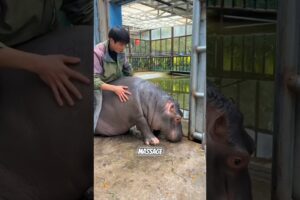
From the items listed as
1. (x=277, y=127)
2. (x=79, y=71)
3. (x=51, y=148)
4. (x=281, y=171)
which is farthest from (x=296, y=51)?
(x=51, y=148)

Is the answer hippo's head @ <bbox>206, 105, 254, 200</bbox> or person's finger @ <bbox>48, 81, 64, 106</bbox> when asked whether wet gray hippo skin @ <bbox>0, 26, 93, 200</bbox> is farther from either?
hippo's head @ <bbox>206, 105, 254, 200</bbox>

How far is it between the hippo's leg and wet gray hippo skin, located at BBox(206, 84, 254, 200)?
20 centimetres

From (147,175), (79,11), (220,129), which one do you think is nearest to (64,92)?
(79,11)

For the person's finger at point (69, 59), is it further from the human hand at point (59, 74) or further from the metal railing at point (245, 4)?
the metal railing at point (245, 4)

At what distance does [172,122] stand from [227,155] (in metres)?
0.24

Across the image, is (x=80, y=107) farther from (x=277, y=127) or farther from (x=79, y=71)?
(x=277, y=127)

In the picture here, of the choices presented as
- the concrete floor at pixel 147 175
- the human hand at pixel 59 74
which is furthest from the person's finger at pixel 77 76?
the concrete floor at pixel 147 175

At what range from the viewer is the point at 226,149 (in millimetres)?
879

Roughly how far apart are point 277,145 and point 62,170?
73cm

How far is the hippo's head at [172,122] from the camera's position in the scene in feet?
3.20

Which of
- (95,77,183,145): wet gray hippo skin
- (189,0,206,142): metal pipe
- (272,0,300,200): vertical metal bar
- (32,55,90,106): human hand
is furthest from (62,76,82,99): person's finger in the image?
(272,0,300,200): vertical metal bar

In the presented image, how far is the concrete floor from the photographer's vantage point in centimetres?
90

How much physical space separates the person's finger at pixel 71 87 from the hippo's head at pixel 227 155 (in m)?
0.45

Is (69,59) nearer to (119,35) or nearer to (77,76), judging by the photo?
(77,76)
